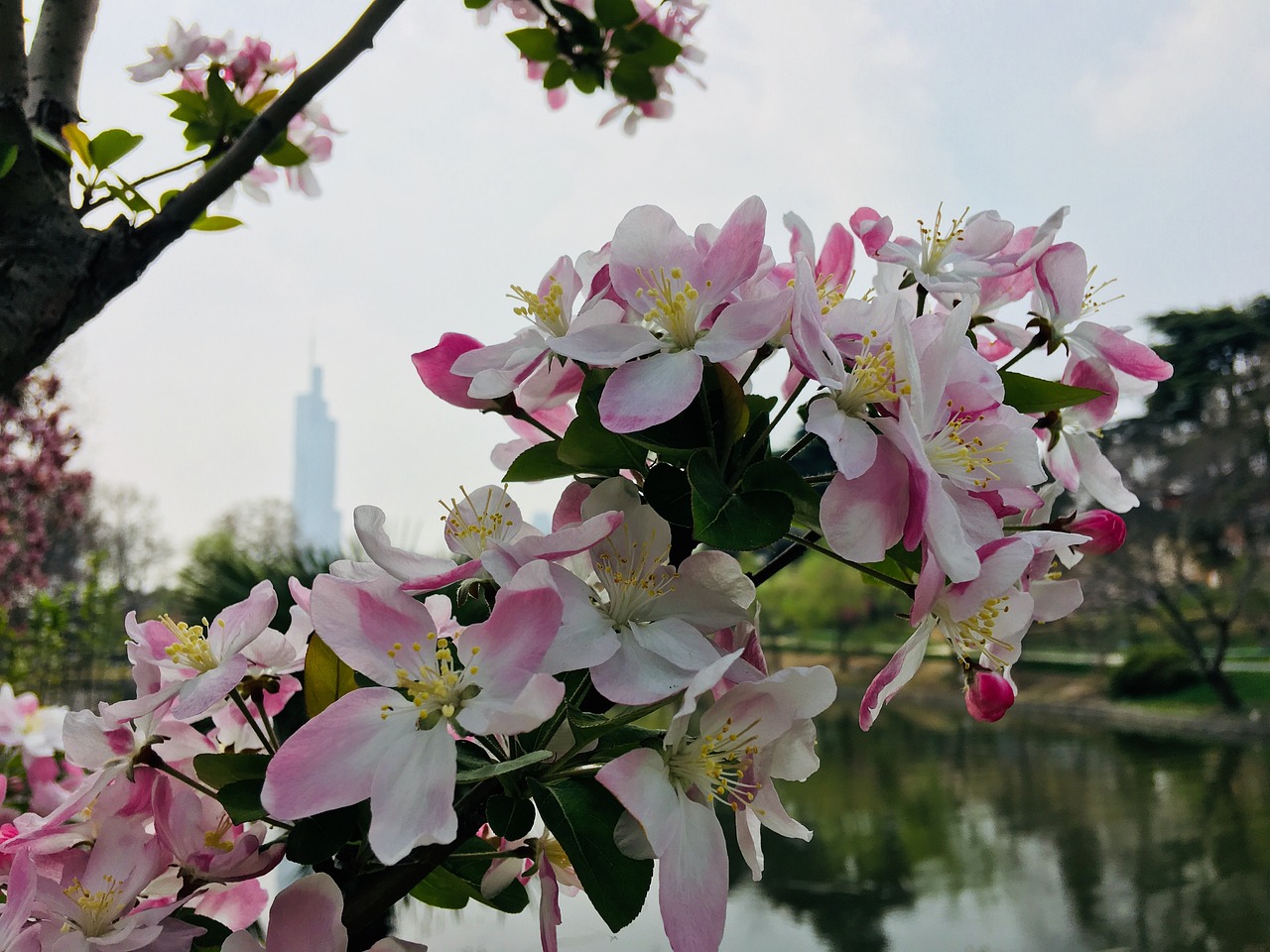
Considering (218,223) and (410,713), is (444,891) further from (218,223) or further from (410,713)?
(218,223)

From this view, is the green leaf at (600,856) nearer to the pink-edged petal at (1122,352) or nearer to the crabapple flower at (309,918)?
the crabapple flower at (309,918)

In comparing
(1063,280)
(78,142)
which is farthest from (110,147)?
(1063,280)

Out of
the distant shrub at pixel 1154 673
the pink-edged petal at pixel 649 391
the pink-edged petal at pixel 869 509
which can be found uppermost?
the pink-edged petal at pixel 649 391

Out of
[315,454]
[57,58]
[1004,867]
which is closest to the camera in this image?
[57,58]

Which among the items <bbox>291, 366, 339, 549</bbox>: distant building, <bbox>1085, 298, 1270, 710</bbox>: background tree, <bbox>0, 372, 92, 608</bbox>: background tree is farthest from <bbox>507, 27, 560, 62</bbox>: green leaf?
<bbox>291, 366, 339, 549</bbox>: distant building

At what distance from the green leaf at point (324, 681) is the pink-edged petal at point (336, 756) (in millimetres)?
81

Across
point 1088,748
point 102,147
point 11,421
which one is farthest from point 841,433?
point 1088,748

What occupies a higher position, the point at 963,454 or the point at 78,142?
the point at 78,142

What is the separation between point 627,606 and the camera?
10.6 inches

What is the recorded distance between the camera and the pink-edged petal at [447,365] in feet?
1.12

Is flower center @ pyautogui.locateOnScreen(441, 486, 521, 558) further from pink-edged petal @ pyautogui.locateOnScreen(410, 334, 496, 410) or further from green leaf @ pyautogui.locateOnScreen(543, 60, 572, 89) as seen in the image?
green leaf @ pyautogui.locateOnScreen(543, 60, 572, 89)

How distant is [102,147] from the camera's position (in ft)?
1.81

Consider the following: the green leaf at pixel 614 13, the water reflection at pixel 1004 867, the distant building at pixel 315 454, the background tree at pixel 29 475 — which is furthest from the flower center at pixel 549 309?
the distant building at pixel 315 454

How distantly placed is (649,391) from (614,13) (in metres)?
0.56
